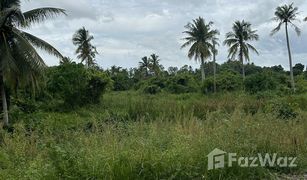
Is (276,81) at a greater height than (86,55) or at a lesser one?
lesser

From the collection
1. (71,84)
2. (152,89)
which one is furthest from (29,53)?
(152,89)

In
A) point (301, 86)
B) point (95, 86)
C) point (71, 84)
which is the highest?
point (71, 84)

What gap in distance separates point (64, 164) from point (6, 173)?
128 cm

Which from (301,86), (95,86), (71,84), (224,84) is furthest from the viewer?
(224,84)

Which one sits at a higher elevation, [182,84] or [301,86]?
[182,84]

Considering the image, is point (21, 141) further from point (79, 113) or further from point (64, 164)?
point (79, 113)

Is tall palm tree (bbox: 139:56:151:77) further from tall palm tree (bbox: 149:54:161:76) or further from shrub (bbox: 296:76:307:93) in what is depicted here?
shrub (bbox: 296:76:307:93)

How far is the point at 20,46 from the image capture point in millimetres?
25312

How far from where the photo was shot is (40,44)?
86.0 ft

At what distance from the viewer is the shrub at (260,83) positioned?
54.5m

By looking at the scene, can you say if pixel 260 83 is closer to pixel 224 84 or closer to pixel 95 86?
pixel 224 84

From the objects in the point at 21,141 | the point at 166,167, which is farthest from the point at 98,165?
the point at 21,141

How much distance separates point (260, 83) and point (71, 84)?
27.5 m

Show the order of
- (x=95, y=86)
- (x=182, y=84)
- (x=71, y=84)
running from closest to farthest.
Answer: (x=71, y=84) < (x=95, y=86) < (x=182, y=84)
